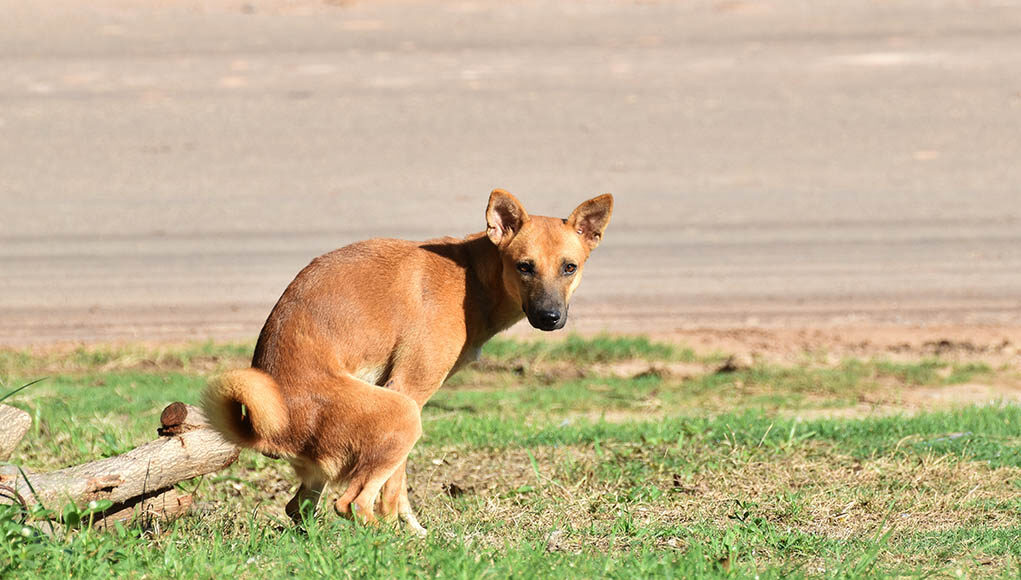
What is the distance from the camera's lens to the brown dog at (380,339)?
5.52 metres

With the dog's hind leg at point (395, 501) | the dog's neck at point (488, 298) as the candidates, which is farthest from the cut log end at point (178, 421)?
the dog's neck at point (488, 298)

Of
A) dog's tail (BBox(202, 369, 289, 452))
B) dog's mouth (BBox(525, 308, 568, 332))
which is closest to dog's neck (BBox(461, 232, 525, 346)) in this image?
dog's mouth (BBox(525, 308, 568, 332))

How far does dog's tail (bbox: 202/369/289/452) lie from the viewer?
17.8ft

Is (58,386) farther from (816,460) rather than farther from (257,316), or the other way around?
(816,460)

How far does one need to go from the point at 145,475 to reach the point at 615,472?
2.37m

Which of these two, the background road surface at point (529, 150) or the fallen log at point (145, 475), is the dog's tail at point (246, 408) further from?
the background road surface at point (529, 150)

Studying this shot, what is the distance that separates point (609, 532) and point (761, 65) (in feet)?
43.2

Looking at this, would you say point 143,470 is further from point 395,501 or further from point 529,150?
point 529,150

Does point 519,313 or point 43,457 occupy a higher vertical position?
point 519,313

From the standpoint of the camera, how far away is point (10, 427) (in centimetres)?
548

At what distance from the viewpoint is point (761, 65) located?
1772 centimetres

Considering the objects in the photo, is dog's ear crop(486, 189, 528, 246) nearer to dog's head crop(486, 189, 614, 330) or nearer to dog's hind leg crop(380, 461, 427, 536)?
dog's head crop(486, 189, 614, 330)

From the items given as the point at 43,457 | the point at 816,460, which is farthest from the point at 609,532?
the point at 43,457

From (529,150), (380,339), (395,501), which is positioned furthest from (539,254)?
(529,150)
